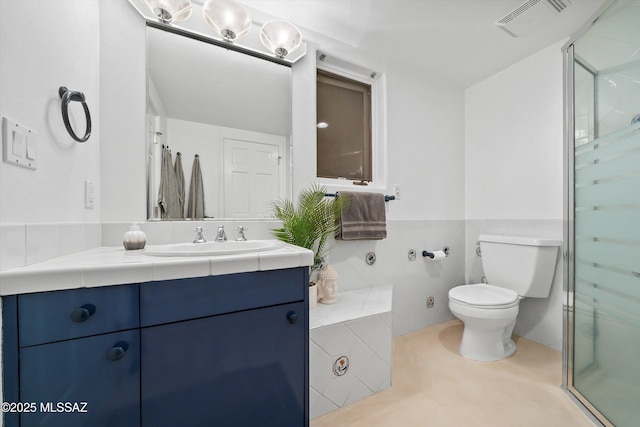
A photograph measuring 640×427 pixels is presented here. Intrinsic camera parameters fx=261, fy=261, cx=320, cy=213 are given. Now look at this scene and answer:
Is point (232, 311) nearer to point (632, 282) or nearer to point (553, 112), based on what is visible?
point (632, 282)

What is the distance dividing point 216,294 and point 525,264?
194cm

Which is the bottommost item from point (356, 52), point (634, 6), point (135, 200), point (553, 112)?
point (135, 200)

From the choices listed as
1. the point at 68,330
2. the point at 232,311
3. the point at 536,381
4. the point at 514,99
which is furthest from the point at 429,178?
the point at 68,330

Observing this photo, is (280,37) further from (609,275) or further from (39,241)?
(609,275)

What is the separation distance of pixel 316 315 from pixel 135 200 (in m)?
1.05

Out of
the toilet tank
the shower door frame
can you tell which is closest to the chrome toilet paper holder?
Result: the toilet tank

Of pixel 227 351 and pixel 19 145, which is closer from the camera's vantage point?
pixel 19 145

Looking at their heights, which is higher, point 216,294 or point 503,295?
point 216,294

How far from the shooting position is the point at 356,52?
6.05ft

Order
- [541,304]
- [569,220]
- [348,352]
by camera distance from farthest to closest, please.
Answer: [541,304] → [569,220] → [348,352]

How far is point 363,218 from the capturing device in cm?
178

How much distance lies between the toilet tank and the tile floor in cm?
45

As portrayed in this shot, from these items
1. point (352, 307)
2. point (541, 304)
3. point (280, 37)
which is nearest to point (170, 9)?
point (280, 37)

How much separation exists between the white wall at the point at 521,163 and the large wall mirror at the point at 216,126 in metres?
1.72
